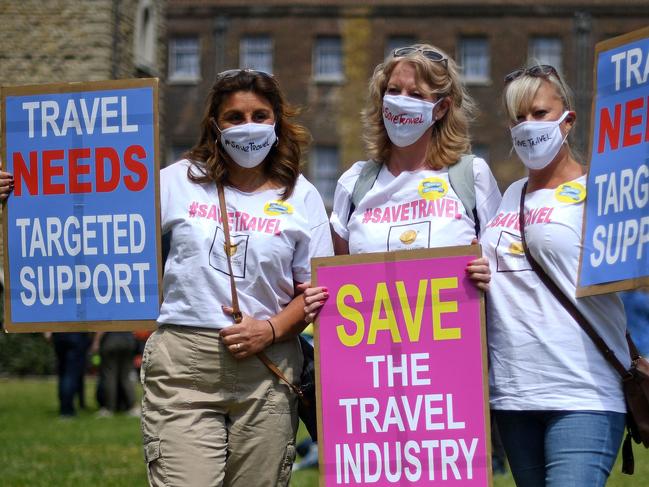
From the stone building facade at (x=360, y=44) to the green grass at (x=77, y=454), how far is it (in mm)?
24545

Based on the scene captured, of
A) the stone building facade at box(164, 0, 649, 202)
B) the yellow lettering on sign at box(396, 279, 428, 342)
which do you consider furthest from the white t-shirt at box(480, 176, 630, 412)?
the stone building facade at box(164, 0, 649, 202)

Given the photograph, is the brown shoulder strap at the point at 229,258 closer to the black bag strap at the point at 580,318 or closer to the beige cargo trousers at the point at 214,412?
the beige cargo trousers at the point at 214,412

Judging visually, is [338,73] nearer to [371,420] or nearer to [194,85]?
[194,85]

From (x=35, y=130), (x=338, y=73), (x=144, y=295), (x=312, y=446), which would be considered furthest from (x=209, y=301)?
(x=338, y=73)

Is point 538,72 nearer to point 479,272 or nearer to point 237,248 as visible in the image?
point 479,272

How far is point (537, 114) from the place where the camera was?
195 inches

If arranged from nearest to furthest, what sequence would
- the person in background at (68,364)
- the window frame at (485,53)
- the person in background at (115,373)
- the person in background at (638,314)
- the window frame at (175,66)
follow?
the person in background at (638,314)
the person in background at (68,364)
the person in background at (115,373)
the window frame at (485,53)
the window frame at (175,66)

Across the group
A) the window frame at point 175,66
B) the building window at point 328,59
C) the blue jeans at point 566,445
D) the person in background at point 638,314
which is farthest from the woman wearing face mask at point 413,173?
the window frame at point 175,66

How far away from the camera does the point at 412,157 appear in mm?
5117

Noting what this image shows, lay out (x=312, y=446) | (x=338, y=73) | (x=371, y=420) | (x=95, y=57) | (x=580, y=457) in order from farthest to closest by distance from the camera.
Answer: (x=338, y=73), (x=95, y=57), (x=312, y=446), (x=371, y=420), (x=580, y=457)

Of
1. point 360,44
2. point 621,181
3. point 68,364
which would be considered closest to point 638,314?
point 621,181

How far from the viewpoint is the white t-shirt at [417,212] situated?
16.1 ft

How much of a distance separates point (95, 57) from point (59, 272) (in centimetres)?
2356

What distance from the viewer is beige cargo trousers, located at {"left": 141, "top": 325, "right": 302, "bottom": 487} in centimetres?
495
